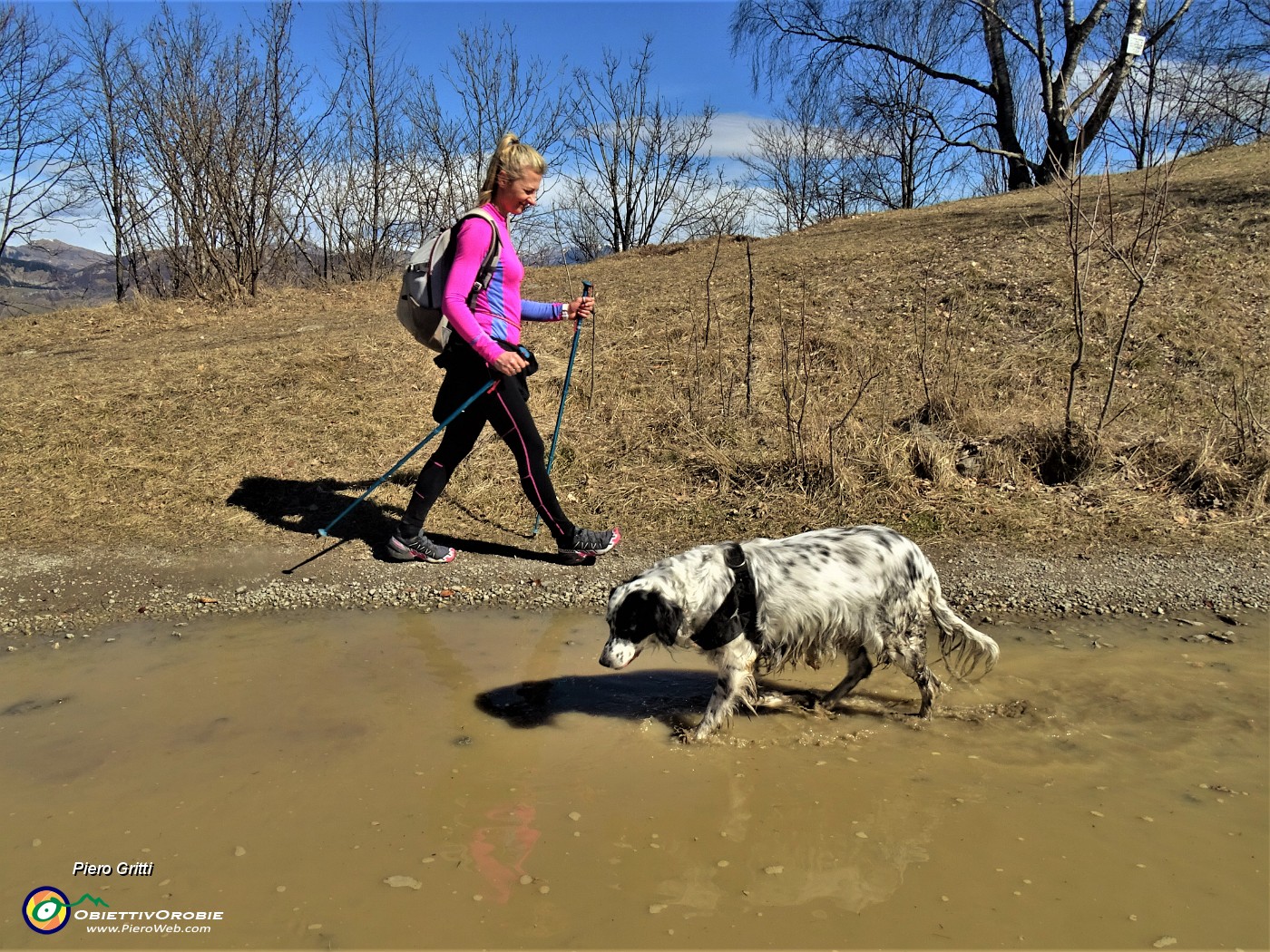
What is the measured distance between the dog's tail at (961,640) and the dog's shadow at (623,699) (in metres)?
0.51

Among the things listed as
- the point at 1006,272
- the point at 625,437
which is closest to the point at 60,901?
the point at 625,437

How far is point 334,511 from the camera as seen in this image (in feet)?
23.6

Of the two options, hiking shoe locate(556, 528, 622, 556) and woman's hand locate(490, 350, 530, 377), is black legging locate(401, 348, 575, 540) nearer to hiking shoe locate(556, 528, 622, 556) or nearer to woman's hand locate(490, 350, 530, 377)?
hiking shoe locate(556, 528, 622, 556)

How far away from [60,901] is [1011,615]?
4.94 meters

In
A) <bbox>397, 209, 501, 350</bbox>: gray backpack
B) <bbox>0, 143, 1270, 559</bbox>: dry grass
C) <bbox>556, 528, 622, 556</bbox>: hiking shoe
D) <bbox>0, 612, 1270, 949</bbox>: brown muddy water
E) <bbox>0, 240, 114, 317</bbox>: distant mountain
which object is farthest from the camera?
<bbox>0, 240, 114, 317</bbox>: distant mountain

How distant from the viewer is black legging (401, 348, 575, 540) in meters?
5.60

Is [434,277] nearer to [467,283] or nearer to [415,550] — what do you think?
[467,283]

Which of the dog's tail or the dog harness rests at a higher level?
the dog harness

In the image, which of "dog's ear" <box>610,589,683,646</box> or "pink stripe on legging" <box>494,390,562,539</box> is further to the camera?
"pink stripe on legging" <box>494,390,562,539</box>

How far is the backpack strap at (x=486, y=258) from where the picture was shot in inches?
203

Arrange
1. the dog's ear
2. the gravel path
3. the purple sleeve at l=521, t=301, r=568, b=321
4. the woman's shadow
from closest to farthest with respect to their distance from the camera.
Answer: the dog's ear, the gravel path, the purple sleeve at l=521, t=301, r=568, b=321, the woman's shadow

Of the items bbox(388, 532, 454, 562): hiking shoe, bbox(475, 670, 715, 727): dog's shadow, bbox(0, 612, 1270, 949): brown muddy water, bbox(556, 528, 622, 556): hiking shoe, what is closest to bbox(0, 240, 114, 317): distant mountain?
bbox(388, 532, 454, 562): hiking shoe

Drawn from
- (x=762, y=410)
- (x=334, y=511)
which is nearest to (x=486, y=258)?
(x=334, y=511)

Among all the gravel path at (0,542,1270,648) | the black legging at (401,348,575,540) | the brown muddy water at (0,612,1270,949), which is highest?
the black legging at (401,348,575,540)
